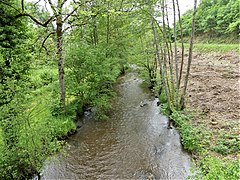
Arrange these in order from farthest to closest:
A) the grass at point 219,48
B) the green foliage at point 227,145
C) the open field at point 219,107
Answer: the grass at point 219,48, the open field at point 219,107, the green foliage at point 227,145

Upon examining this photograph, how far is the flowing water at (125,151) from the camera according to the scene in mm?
6953

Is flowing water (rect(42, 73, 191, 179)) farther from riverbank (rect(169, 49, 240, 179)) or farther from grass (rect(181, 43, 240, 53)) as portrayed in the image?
grass (rect(181, 43, 240, 53))

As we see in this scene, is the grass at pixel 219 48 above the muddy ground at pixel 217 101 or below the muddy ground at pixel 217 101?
above

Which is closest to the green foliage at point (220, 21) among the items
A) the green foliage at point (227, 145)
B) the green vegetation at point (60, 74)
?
the green vegetation at point (60, 74)

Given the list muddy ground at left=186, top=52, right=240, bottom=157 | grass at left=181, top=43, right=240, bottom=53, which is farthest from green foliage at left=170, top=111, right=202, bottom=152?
grass at left=181, top=43, right=240, bottom=53

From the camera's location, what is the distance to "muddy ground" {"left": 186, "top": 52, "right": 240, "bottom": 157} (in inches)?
329

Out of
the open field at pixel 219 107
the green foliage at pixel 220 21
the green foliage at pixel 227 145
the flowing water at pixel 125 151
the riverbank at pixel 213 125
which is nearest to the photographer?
the riverbank at pixel 213 125

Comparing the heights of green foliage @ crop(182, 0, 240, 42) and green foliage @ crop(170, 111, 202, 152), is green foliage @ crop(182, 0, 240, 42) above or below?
above

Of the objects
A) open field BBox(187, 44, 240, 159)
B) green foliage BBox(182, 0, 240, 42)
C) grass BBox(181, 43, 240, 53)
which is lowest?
open field BBox(187, 44, 240, 159)

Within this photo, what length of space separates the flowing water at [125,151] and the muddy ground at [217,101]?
5.19ft

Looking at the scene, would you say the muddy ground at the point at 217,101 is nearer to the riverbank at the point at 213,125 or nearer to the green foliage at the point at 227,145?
the riverbank at the point at 213,125

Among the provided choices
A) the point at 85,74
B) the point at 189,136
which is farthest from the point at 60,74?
the point at 189,136

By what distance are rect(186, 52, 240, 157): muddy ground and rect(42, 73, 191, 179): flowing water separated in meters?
1.58

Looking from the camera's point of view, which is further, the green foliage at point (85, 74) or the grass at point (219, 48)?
the grass at point (219, 48)
